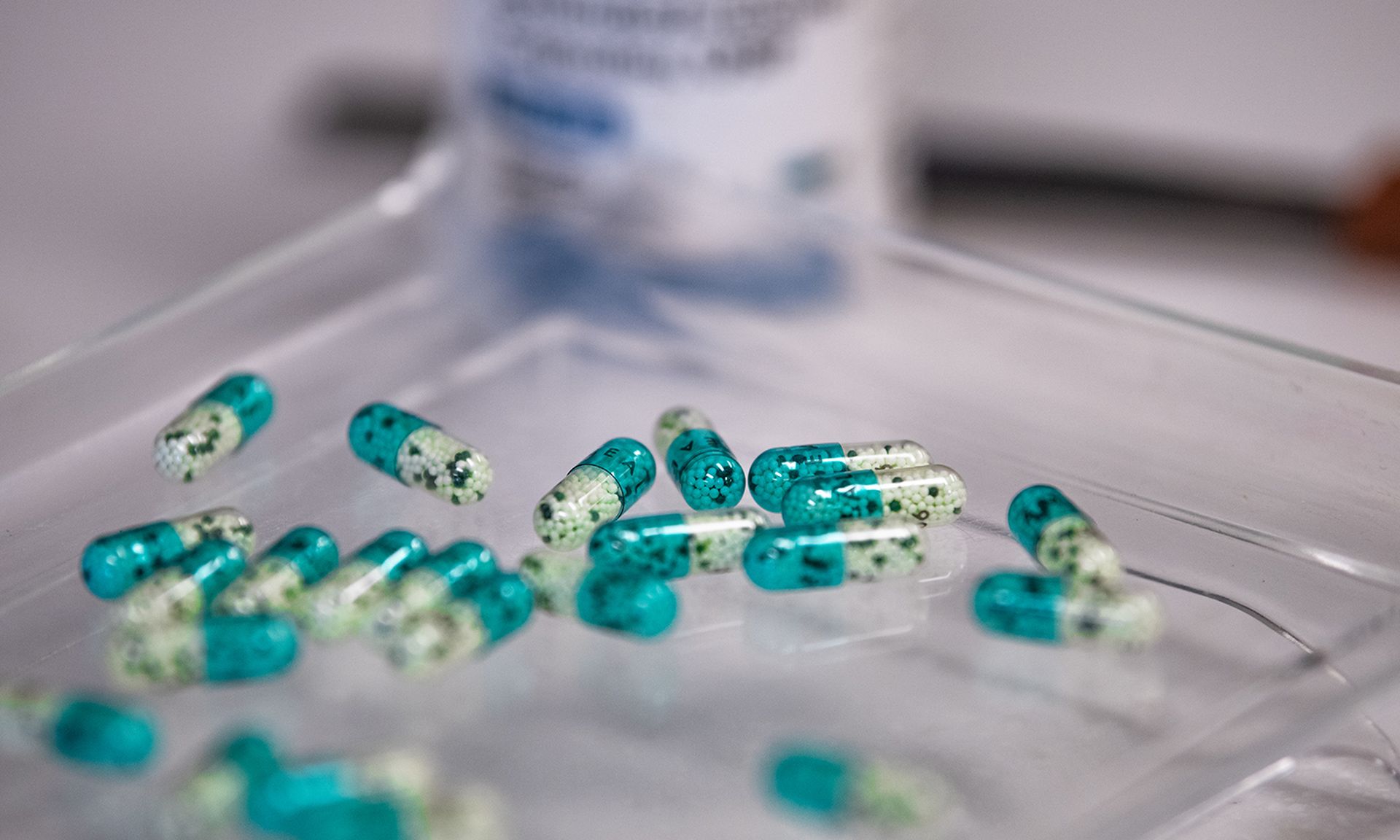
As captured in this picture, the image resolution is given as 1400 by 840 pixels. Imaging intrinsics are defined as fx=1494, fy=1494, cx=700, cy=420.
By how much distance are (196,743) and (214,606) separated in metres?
0.07

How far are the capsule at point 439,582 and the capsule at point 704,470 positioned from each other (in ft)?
0.42

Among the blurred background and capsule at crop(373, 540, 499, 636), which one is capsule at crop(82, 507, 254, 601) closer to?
capsule at crop(373, 540, 499, 636)

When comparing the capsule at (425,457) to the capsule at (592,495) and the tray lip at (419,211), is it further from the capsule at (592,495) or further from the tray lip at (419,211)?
Answer: the tray lip at (419,211)

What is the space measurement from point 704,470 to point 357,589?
0.21 metres

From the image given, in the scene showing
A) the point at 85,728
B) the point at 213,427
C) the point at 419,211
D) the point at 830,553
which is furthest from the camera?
the point at 419,211

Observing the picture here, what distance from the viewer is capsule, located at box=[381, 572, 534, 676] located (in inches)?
28.9

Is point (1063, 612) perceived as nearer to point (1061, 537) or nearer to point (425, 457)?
point (1061, 537)

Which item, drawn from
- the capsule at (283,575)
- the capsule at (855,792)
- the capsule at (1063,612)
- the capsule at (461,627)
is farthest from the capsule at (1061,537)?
the capsule at (283,575)

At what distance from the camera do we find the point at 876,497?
835 mm

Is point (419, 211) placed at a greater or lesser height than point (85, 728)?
greater

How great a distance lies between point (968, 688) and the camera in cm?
79

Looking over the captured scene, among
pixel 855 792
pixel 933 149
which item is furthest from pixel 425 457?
pixel 933 149

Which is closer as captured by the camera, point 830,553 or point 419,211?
point 830,553

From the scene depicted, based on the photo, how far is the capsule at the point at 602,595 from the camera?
2.54ft
